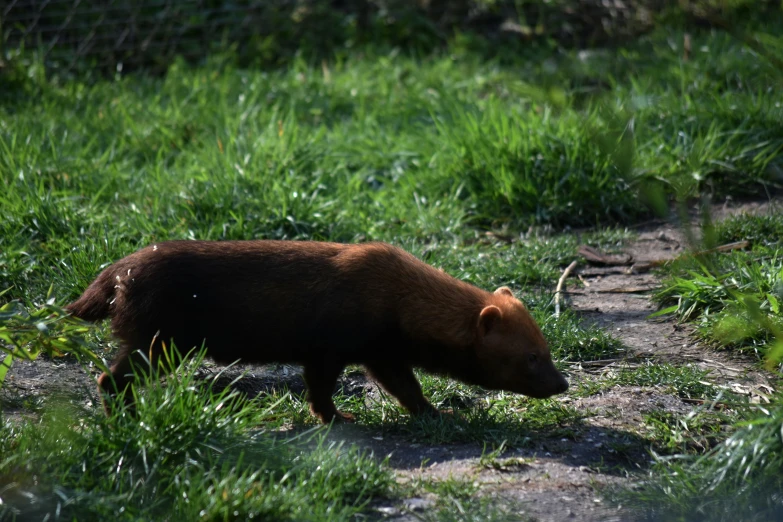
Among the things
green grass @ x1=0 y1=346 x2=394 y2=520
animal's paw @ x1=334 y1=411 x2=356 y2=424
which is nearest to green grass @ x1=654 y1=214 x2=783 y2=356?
animal's paw @ x1=334 y1=411 x2=356 y2=424

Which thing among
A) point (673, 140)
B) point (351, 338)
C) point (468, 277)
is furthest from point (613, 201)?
point (351, 338)

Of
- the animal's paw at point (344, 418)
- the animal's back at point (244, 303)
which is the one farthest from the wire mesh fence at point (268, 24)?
the animal's paw at point (344, 418)

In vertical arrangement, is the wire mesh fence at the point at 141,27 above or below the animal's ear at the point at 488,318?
above

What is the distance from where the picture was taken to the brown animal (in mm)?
4082

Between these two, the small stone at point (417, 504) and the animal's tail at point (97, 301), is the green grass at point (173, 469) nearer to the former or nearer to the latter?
the small stone at point (417, 504)

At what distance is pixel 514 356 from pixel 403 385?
557mm

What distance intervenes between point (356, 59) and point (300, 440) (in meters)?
6.55

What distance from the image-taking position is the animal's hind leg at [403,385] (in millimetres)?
4281

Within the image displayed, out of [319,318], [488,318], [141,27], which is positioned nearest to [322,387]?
[319,318]

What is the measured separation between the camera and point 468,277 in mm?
5645

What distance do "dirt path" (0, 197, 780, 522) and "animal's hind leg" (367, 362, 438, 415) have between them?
0.81ft

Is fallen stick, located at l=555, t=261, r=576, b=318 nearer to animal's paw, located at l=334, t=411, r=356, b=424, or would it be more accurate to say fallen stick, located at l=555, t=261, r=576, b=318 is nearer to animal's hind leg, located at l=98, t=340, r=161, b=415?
animal's paw, located at l=334, t=411, r=356, b=424

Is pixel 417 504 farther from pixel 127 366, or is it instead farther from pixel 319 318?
pixel 127 366

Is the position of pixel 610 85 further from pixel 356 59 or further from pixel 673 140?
pixel 356 59
